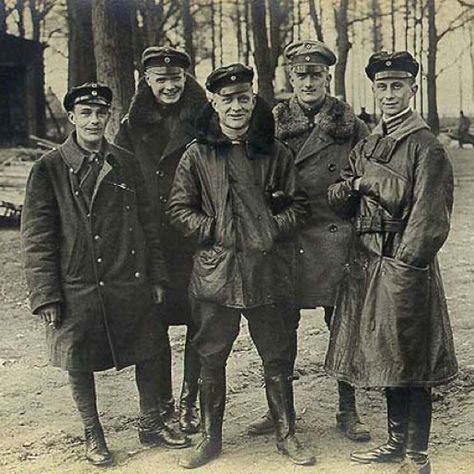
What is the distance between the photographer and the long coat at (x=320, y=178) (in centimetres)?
404

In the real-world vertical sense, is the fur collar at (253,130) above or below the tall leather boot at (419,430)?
above

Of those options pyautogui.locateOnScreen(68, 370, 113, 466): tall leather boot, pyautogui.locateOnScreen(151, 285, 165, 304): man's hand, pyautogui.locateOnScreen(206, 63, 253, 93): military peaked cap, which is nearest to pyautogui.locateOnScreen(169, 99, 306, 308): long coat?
pyautogui.locateOnScreen(206, 63, 253, 93): military peaked cap

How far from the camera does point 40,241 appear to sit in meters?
3.74

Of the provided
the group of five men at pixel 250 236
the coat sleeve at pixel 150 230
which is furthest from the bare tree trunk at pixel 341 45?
the coat sleeve at pixel 150 230

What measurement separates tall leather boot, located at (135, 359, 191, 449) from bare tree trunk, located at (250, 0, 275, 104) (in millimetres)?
4971

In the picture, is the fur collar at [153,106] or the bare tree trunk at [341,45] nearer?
the fur collar at [153,106]

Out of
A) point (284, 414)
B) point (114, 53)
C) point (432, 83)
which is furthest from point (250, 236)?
point (432, 83)

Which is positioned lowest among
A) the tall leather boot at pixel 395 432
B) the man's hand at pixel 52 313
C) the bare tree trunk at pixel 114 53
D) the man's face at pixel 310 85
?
the tall leather boot at pixel 395 432

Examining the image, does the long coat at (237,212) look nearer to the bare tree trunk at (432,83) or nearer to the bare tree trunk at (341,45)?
the bare tree trunk at (341,45)

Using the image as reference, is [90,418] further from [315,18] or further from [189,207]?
[315,18]

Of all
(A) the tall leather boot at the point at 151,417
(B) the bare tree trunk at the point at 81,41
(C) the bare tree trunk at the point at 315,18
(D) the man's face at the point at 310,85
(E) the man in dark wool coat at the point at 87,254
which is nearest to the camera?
(E) the man in dark wool coat at the point at 87,254

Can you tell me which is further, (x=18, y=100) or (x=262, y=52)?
(x=18, y=100)

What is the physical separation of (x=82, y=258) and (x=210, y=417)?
1.00 m

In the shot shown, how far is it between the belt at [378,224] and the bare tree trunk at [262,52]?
5.07m
